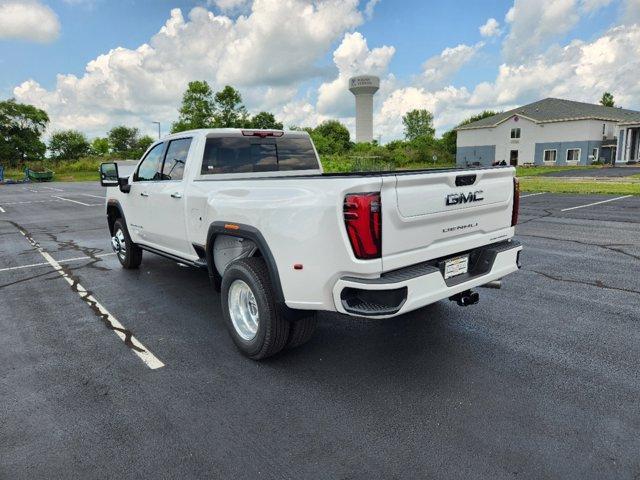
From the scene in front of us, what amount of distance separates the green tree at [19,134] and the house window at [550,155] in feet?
235

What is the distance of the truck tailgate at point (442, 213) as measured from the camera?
9.93 ft

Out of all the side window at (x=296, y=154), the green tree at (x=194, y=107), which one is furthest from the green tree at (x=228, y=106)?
the side window at (x=296, y=154)

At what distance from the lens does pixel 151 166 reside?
597 cm

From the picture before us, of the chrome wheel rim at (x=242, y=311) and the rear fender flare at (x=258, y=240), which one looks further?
the chrome wheel rim at (x=242, y=311)

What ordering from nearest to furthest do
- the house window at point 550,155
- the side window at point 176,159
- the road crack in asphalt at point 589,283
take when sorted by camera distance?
1. the side window at point 176,159
2. the road crack in asphalt at point 589,283
3. the house window at point 550,155

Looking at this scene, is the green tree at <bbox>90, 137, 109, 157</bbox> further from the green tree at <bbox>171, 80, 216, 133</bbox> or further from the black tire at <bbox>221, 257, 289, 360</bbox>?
the black tire at <bbox>221, 257, 289, 360</bbox>

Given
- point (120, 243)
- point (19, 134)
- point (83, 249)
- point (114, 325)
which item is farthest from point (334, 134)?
point (114, 325)

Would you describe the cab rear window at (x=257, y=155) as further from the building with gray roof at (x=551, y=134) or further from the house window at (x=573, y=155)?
the house window at (x=573, y=155)

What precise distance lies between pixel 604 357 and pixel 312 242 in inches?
108

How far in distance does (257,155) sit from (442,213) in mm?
2737

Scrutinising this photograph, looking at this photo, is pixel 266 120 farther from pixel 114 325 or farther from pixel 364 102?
pixel 114 325

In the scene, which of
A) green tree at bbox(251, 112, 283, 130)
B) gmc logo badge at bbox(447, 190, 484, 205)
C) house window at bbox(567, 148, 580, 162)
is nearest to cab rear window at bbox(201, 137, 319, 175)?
gmc logo badge at bbox(447, 190, 484, 205)

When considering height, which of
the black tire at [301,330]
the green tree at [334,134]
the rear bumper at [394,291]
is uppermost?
the green tree at [334,134]

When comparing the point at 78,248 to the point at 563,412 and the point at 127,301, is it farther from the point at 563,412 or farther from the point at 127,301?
the point at 563,412
